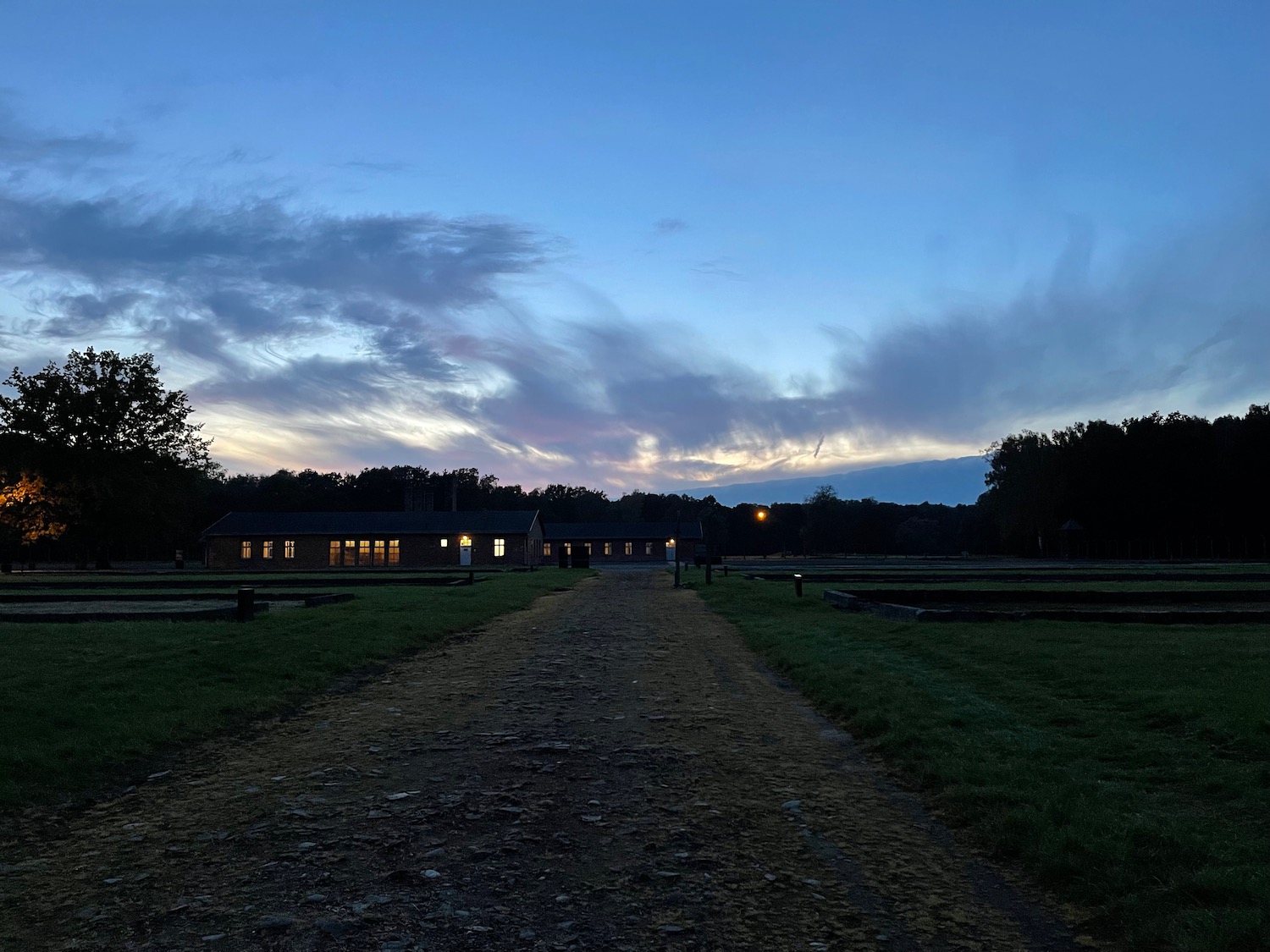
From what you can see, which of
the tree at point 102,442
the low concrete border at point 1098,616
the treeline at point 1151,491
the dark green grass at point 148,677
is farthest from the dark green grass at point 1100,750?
the treeline at point 1151,491

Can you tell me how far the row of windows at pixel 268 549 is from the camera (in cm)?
7581

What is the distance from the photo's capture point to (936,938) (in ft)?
13.6

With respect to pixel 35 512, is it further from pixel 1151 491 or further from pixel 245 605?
pixel 1151 491

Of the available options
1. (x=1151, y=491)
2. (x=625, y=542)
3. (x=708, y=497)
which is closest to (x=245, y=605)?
(x=708, y=497)

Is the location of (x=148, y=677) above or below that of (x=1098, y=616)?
below

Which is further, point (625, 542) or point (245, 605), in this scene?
point (625, 542)

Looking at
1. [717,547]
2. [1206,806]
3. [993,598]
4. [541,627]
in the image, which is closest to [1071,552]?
[717,547]

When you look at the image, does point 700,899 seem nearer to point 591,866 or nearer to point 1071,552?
point 591,866

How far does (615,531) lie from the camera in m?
92.8

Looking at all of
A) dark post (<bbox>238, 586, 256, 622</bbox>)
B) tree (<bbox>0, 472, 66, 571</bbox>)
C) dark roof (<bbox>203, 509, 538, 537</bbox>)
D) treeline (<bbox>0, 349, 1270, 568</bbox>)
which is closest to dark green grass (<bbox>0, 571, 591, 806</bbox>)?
dark post (<bbox>238, 586, 256, 622</bbox>)

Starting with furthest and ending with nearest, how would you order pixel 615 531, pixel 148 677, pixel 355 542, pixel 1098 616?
pixel 615 531
pixel 355 542
pixel 1098 616
pixel 148 677

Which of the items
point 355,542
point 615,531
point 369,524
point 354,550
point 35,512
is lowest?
point 354,550

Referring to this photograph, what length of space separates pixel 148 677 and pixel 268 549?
7004cm

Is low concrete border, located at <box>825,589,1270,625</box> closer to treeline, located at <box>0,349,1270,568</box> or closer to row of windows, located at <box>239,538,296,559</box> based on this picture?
treeline, located at <box>0,349,1270,568</box>
